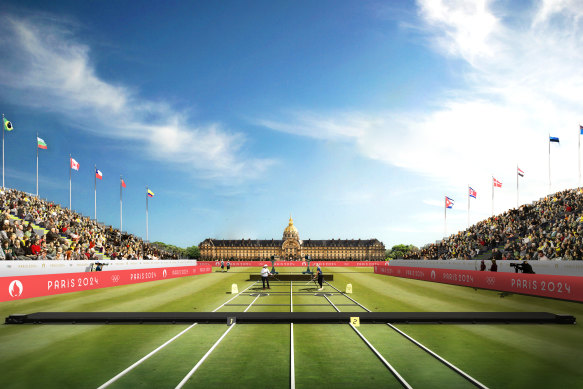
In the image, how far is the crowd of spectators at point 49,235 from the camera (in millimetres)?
28875

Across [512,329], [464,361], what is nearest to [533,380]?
[464,361]

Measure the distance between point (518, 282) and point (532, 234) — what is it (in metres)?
13.4

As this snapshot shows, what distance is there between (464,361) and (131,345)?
866 centimetres

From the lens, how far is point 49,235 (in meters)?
35.1

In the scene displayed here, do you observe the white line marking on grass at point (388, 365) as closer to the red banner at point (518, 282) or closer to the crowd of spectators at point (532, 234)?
the red banner at point (518, 282)

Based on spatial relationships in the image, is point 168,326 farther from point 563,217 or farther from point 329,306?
point 563,217

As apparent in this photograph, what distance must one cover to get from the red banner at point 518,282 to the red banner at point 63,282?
1032 inches

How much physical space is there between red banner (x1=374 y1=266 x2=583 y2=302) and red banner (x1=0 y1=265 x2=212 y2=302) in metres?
26.2

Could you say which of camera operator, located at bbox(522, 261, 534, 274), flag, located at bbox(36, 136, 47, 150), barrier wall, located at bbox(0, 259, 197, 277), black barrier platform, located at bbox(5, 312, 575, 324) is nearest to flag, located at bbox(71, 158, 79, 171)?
flag, located at bbox(36, 136, 47, 150)

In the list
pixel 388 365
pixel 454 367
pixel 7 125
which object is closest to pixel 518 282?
pixel 454 367

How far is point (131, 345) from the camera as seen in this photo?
12516 millimetres

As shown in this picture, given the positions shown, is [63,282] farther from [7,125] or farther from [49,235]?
[7,125]

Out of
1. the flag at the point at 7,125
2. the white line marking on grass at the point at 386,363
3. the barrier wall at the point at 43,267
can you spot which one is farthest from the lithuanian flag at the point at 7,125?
the white line marking on grass at the point at 386,363

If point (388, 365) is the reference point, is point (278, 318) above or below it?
below
